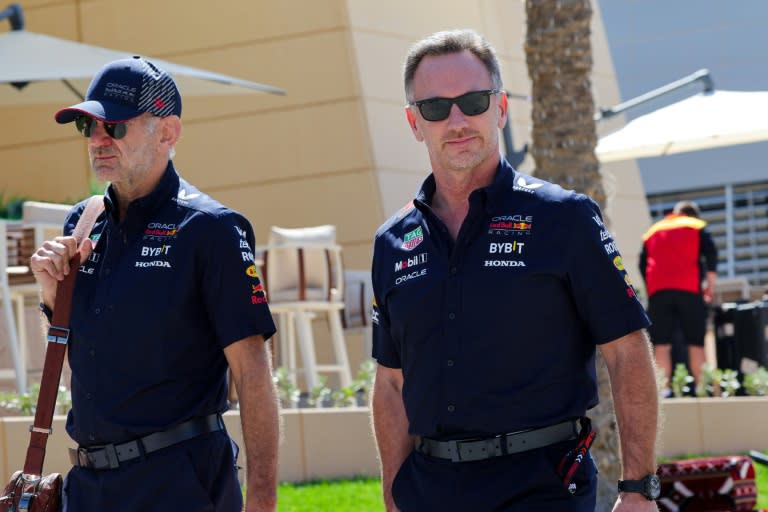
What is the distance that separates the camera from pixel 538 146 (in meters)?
8.60

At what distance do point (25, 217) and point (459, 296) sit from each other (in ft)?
19.9

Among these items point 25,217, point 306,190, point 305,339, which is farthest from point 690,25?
point 25,217

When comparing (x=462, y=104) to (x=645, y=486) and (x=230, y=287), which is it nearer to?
(x=230, y=287)

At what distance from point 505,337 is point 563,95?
549 cm

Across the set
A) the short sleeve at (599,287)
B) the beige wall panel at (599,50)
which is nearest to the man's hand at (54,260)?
the short sleeve at (599,287)

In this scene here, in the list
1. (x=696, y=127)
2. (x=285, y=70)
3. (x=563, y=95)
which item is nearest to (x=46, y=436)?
(x=563, y=95)

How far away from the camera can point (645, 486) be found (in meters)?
3.12

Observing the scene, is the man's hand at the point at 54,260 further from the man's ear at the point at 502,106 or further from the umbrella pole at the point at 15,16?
the umbrella pole at the point at 15,16

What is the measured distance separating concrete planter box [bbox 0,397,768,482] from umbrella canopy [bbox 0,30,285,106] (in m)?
3.26

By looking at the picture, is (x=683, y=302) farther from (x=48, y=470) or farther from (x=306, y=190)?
(x=48, y=470)

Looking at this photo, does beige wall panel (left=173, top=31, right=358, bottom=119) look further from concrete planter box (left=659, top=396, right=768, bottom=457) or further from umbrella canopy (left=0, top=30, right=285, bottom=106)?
concrete planter box (left=659, top=396, right=768, bottom=457)

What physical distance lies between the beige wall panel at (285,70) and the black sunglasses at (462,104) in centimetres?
1073

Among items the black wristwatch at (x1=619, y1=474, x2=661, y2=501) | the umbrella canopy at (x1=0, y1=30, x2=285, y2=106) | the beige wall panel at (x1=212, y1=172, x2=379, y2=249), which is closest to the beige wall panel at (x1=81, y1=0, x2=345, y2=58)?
the beige wall panel at (x1=212, y1=172, x2=379, y2=249)

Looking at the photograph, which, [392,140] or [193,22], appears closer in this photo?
[392,140]
